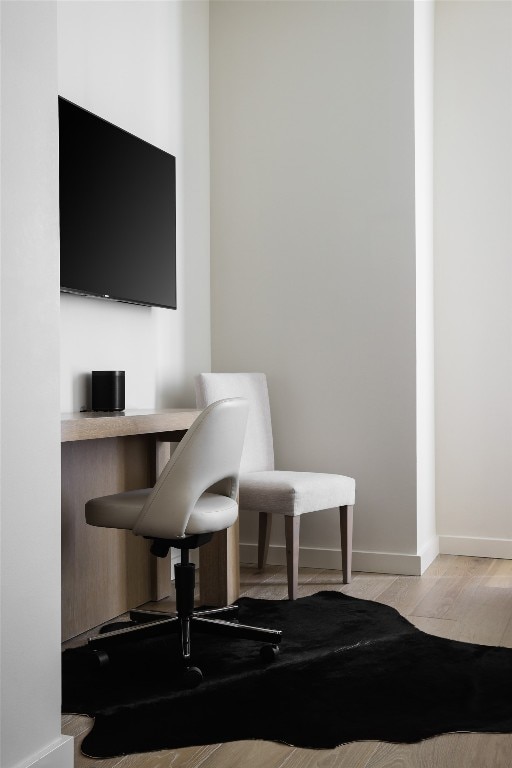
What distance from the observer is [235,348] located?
14.1 feet

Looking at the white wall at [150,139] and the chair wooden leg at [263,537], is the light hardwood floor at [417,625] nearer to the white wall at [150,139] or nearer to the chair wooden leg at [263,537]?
the chair wooden leg at [263,537]

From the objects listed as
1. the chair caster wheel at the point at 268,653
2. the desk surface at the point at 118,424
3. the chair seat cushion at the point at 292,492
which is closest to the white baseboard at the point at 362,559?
the chair seat cushion at the point at 292,492

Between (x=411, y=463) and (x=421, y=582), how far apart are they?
1.77 feet

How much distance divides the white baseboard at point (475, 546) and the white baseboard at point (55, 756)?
2.84 m

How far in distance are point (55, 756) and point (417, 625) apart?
158cm

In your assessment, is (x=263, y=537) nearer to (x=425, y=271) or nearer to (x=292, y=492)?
(x=292, y=492)

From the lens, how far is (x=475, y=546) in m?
4.33

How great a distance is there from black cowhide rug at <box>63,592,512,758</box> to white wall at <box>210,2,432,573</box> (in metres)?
1.11

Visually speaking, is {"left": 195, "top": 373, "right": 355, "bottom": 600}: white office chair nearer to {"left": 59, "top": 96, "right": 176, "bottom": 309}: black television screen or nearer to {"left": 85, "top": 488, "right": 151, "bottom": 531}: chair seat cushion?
{"left": 59, "top": 96, "right": 176, "bottom": 309}: black television screen

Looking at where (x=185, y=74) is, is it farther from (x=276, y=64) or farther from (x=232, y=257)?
(x=232, y=257)

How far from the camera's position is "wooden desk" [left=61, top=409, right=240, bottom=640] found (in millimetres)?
2926

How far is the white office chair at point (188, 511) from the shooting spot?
8.00ft

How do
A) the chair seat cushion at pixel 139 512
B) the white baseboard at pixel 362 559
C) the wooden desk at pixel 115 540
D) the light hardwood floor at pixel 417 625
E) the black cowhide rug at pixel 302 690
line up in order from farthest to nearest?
the white baseboard at pixel 362 559
the wooden desk at pixel 115 540
the chair seat cushion at pixel 139 512
the black cowhide rug at pixel 302 690
the light hardwood floor at pixel 417 625

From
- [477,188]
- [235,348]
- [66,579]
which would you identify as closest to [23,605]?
[66,579]
